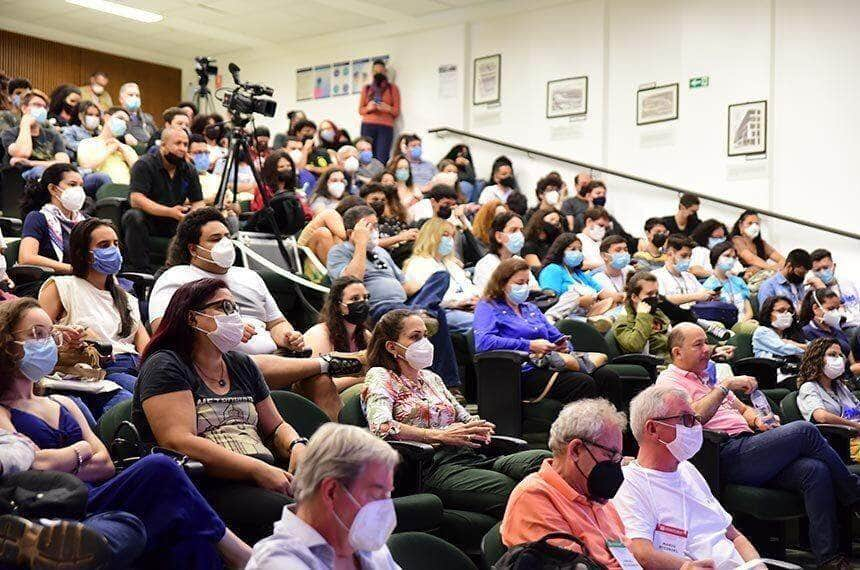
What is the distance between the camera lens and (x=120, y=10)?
12.6 m

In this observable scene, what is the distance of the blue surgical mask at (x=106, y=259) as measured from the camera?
4.17 metres

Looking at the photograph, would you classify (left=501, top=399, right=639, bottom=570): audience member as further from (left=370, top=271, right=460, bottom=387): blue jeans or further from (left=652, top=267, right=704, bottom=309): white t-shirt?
(left=652, top=267, right=704, bottom=309): white t-shirt

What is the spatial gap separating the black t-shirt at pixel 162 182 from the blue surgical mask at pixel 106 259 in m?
1.87

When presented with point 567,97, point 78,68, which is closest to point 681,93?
point 567,97

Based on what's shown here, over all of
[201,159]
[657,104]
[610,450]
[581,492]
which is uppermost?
[657,104]

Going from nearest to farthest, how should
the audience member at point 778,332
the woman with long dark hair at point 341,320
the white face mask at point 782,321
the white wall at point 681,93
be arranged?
1. the woman with long dark hair at point 341,320
2. the audience member at point 778,332
3. the white face mask at point 782,321
4. the white wall at point 681,93

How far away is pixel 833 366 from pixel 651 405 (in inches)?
95.7

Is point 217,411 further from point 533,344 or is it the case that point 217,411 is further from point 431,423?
point 533,344

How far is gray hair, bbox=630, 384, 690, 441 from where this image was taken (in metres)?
3.33

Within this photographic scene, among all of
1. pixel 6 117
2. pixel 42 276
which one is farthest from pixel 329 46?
pixel 42 276

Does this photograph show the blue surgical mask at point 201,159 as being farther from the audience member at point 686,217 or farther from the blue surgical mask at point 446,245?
the audience member at point 686,217

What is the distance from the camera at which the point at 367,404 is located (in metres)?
3.73

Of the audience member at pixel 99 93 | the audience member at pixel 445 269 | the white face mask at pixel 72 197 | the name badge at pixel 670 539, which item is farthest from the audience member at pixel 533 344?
the audience member at pixel 99 93

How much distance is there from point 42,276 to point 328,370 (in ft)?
5.72
